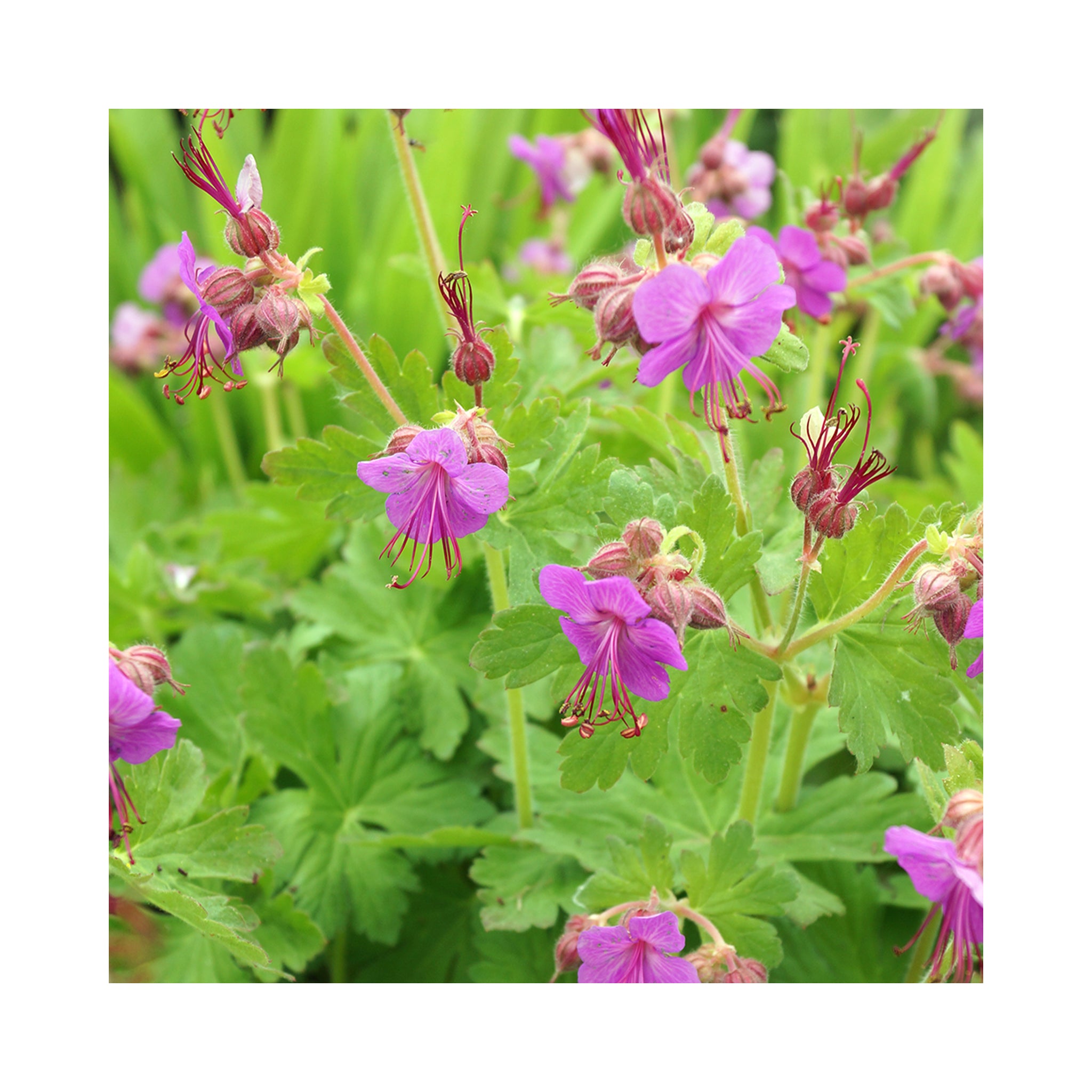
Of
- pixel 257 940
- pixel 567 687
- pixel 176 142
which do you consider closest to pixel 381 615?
pixel 257 940

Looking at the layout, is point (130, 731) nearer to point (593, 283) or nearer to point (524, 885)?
point (524, 885)

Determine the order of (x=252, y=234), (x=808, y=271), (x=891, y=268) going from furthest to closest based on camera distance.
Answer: (x=891, y=268) < (x=808, y=271) < (x=252, y=234)

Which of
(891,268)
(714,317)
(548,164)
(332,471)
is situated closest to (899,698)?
(714,317)

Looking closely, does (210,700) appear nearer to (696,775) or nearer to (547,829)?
(547,829)

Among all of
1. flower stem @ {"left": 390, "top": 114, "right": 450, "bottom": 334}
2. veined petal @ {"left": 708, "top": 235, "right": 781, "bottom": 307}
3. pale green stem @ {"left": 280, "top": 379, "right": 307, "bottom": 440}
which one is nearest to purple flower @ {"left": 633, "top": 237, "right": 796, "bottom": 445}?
veined petal @ {"left": 708, "top": 235, "right": 781, "bottom": 307}

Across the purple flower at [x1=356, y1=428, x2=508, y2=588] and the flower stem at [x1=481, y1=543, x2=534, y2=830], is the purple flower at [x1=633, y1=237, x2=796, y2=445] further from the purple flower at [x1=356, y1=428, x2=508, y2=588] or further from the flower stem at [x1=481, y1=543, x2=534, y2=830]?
the flower stem at [x1=481, y1=543, x2=534, y2=830]

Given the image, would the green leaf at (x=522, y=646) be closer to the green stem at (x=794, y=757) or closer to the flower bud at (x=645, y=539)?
the flower bud at (x=645, y=539)
